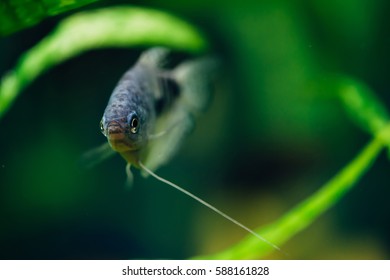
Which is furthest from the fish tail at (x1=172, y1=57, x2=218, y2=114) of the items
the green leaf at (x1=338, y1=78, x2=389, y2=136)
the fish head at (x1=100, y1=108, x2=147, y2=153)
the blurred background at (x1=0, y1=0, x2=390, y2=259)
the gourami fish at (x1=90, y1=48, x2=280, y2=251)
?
the green leaf at (x1=338, y1=78, x2=389, y2=136)

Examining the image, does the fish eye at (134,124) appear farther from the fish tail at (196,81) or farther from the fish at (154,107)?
the fish tail at (196,81)

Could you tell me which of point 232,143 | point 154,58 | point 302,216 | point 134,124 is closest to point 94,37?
point 154,58

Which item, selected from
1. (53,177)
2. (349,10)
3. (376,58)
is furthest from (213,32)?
(53,177)

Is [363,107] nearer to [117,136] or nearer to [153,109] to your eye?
[153,109]

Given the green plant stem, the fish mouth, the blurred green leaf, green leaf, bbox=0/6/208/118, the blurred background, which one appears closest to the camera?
the blurred green leaf

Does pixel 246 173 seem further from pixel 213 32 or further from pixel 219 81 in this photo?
pixel 213 32

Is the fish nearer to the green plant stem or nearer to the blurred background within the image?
the blurred background

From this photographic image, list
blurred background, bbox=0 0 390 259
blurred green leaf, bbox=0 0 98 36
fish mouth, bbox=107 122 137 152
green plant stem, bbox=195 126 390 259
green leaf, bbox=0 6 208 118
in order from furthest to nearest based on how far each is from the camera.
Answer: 1. blurred background, bbox=0 0 390 259
2. green leaf, bbox=0 6 208 118
3. green plant stem, bbox=195 126 390 259
4. fish mouth, bbox=107 122 137 152
5. blurred green leaf, bbox=0 0 98 36
